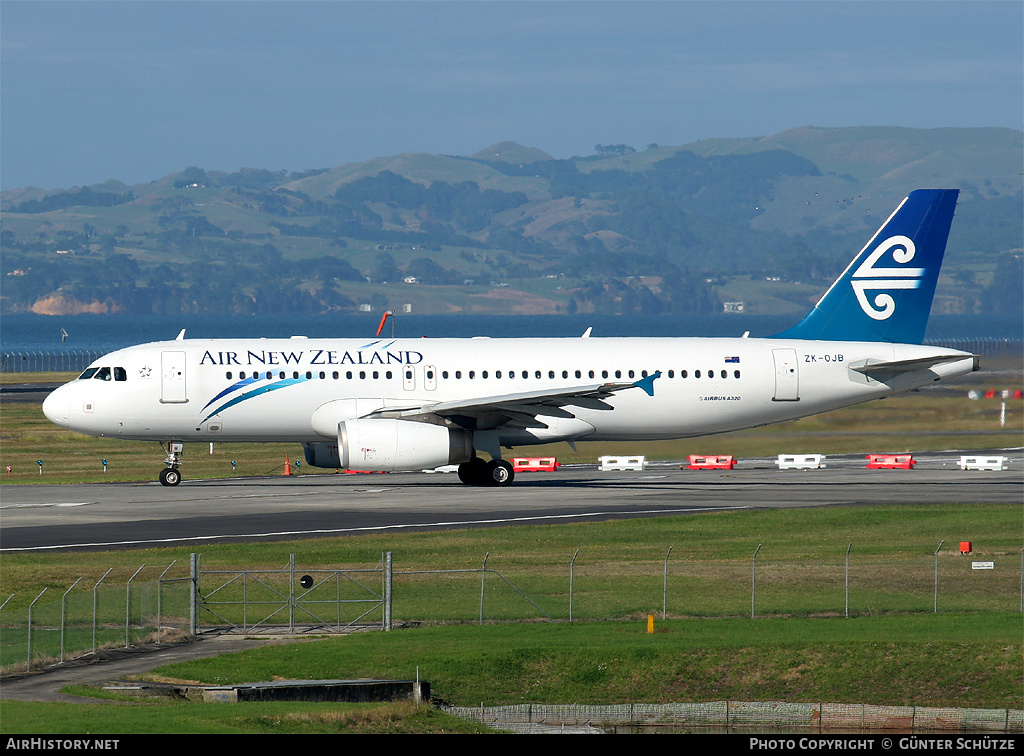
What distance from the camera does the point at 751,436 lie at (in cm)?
5450

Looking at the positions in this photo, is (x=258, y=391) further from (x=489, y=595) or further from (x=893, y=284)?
(x=893, y=284)

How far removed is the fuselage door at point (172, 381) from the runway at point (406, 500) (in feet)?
11.8

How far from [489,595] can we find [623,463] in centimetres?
3054

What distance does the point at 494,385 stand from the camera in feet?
166

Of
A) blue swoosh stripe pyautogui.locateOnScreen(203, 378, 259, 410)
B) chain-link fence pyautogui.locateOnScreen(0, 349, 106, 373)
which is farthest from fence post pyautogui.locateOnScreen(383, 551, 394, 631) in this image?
chain-link fence pyautogui.locateOnScreen(0, 349, 106, 373)

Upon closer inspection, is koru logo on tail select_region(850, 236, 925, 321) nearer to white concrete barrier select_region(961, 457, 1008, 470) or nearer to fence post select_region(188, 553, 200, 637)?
white concrete barrier select_region(961, 457, 1008, 470)

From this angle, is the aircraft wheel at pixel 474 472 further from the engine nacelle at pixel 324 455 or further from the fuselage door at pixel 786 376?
the fuselage door at pixel 786 376

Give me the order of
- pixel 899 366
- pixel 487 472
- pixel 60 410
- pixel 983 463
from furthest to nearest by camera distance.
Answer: pixel 983 463 < pixel 487 472 < pixel 899 366 < pixel 60 410

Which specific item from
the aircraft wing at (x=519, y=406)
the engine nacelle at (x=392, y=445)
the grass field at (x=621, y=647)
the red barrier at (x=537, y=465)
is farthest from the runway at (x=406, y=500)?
the grass field at (x=621, y=647)

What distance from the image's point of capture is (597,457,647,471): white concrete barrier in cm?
6081

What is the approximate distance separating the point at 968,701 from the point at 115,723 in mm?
15209

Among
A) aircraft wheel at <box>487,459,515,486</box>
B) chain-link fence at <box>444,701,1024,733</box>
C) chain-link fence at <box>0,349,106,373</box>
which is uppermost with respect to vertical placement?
chain-link fence at <box>0,349,106,373</box>

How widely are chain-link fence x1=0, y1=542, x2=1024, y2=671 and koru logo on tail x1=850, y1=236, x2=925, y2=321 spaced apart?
20074mm

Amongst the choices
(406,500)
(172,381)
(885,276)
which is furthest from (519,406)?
(885,276)
